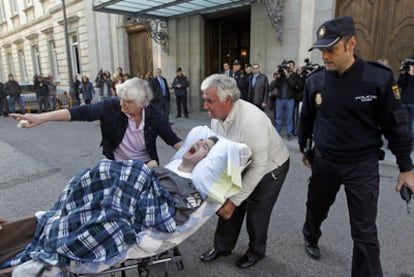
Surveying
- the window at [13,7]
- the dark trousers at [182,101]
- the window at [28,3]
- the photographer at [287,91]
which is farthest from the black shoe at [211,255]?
the window at [13,7]

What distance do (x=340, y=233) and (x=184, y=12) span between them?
396 inches

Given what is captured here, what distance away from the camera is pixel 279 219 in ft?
11.1

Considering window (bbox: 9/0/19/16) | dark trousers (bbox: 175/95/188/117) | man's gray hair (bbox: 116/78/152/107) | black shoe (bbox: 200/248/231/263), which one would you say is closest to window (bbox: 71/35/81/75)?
dark trousers (bbox: 175/95/188/117)

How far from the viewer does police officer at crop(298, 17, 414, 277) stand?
196cm

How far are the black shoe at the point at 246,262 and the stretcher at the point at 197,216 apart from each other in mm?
670

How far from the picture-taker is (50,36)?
18844mm

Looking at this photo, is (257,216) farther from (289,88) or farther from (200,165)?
(289,88)

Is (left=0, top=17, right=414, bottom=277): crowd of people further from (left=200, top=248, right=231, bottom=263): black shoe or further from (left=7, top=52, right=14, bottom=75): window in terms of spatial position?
(left=7, top=52, right=14, bottom=75): window

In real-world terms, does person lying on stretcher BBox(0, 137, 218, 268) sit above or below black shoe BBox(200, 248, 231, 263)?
above

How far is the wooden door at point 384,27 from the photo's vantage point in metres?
6.93

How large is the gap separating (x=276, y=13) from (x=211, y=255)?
7.62m

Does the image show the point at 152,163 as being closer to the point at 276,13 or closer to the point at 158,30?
the point at 276,13

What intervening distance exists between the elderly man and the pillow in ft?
0.35

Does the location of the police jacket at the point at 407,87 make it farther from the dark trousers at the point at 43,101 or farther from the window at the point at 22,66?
the window at the point at 22,66
